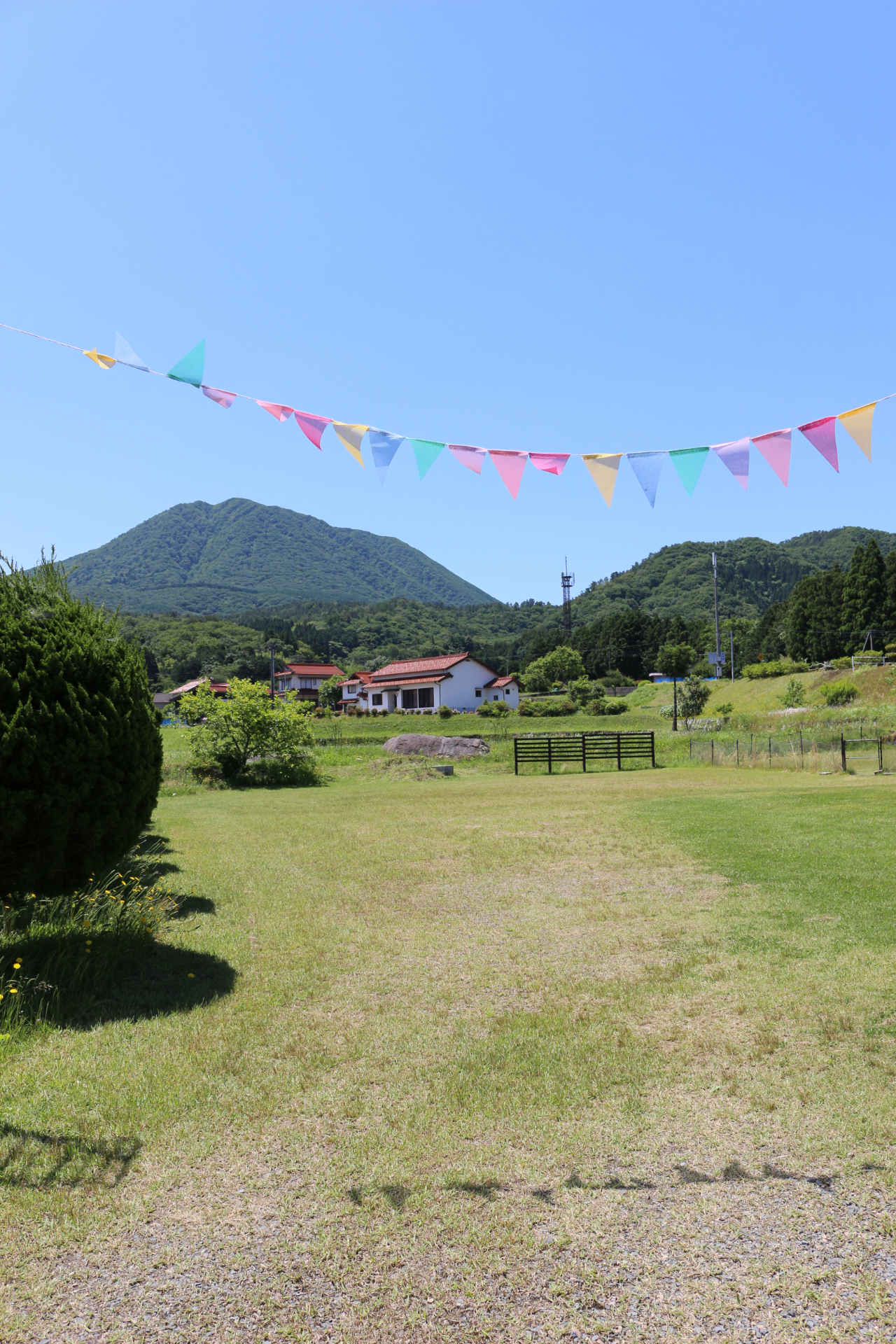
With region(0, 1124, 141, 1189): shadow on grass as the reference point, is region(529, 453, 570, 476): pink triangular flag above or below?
above

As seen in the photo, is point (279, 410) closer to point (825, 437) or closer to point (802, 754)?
point (825, 437)

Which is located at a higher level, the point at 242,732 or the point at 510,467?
the point at 510,467

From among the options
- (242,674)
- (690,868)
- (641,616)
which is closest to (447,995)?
(690,868)

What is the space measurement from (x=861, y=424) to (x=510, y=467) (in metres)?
3.44

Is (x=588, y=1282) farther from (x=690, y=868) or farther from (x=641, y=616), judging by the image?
(x=641, y=616)

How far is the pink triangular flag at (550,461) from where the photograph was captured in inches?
345

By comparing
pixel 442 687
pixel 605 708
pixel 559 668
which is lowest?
pixel 605 708

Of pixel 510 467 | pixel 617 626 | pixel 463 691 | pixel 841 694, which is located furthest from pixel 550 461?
pixel 617 626

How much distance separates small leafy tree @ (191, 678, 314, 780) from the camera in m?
25.9

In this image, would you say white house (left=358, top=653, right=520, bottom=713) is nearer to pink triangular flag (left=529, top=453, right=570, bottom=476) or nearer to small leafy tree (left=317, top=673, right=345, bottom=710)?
small leafy tree (left=317, top=673, right=345, bottom=710)

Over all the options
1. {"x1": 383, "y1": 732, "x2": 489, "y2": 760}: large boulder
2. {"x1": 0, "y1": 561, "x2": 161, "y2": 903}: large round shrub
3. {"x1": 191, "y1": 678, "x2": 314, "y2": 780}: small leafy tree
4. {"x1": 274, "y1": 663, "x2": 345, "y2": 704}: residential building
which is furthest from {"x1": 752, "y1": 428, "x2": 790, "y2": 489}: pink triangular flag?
{"x1": 274, "y1": 663, "x2": 345, "y2": 704}: residential building

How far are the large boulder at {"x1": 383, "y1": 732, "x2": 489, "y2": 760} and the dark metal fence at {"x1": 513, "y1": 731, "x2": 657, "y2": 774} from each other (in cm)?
442

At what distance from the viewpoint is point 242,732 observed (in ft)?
85.7

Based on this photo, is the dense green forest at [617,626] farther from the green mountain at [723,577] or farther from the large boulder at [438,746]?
the large boulder at [438,746]
